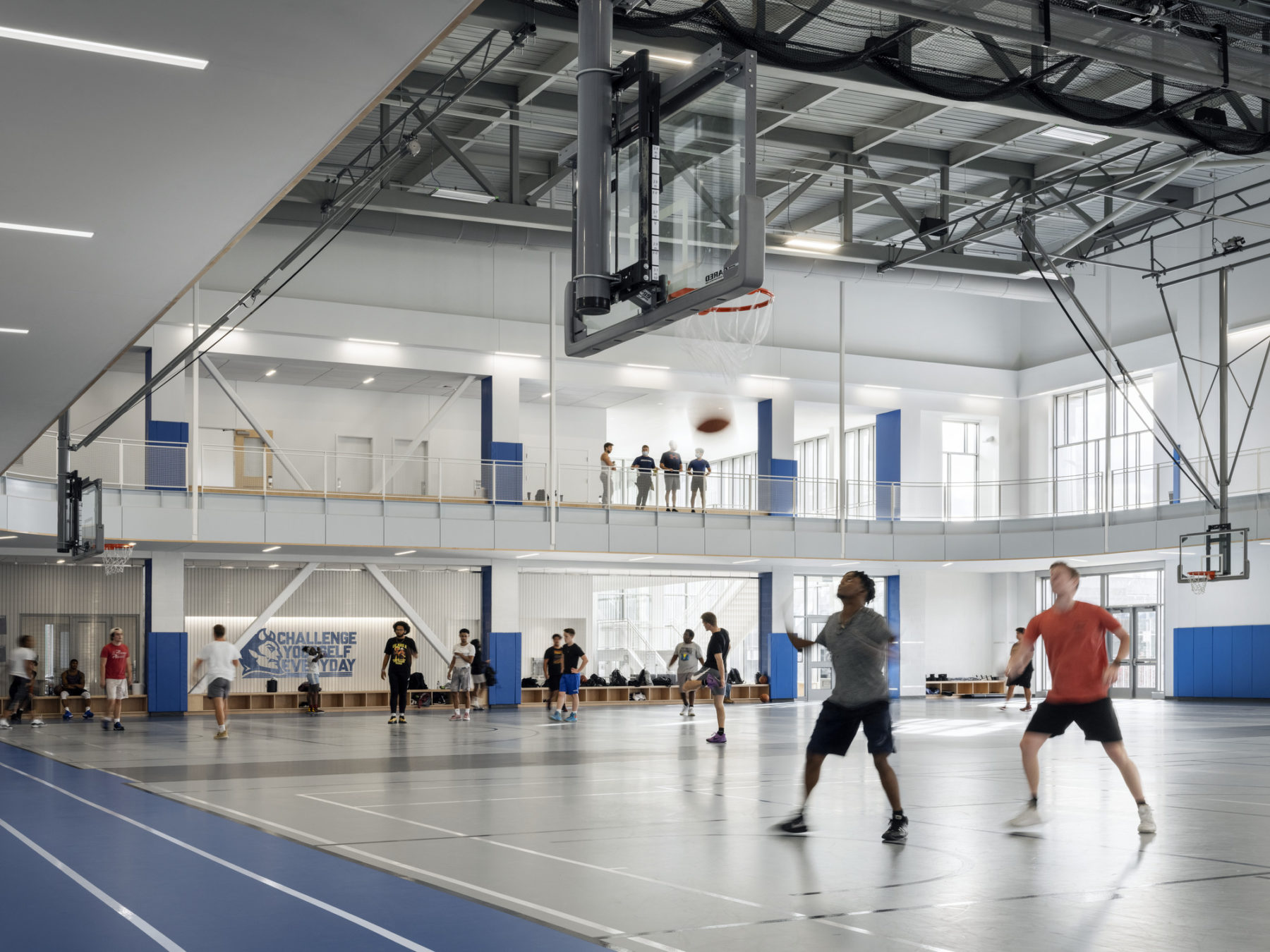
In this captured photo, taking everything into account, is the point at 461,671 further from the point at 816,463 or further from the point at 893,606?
the point at 816,463

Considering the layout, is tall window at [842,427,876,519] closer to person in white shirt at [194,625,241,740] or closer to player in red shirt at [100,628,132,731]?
player in red shirt at [100,628,132,731]

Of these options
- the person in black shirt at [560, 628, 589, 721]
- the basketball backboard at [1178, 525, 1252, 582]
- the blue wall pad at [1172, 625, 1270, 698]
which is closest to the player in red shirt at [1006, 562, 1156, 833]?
the person in black shirt at [560, 628, 589, 721]

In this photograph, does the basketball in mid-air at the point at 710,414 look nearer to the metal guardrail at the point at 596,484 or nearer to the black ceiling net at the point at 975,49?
the metal guardrail at the point at 596,484

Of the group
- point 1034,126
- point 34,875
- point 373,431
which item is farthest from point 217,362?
point 34,875

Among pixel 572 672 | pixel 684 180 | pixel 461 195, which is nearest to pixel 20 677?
pixel 572 672

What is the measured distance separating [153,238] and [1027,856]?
7544 mm

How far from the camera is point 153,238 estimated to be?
9.28 metres

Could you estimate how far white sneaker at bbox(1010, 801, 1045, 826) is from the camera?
30.1 feet

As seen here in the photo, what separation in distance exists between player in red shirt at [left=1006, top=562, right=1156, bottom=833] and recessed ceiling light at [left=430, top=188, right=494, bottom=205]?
1838 centimetres

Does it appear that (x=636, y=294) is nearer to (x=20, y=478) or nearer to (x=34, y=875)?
(x=34, y=875)

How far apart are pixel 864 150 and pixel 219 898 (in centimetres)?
2297

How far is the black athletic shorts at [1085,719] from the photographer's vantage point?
29.9ft

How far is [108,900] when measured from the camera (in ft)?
21.7

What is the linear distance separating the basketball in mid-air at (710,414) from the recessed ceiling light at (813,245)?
12.0 m
